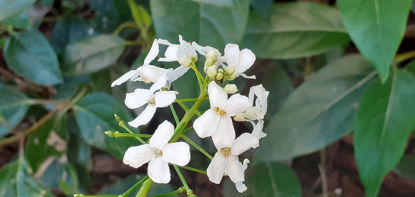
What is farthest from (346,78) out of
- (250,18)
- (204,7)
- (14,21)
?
(14,21)

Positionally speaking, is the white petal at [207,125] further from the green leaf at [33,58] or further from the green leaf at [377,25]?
the green leaf at [33,58]

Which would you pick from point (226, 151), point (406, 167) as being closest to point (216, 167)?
point (226, 151)

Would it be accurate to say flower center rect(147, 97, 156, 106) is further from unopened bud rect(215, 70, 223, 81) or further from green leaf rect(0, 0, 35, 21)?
green leaf rect(0, 0, 35, 21)

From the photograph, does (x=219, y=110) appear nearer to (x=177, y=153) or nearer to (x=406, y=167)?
(x=177, y=153)

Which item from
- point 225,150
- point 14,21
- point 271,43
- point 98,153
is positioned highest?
point 225,150

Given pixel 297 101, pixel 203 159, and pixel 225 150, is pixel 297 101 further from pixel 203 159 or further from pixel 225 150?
pixel 225 150

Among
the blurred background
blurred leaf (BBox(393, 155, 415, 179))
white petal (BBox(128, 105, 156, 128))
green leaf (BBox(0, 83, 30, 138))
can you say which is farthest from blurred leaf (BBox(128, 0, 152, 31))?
blurred leaf (BBox(393, 155, 415, 179))
